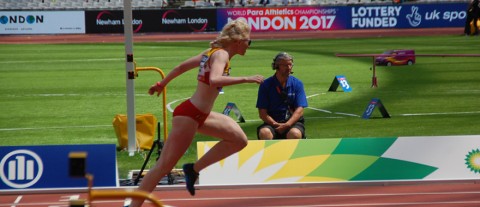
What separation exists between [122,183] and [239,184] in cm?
131

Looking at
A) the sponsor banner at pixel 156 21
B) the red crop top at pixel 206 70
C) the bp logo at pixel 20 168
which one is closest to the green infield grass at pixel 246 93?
the bp logo at pixel 20 168

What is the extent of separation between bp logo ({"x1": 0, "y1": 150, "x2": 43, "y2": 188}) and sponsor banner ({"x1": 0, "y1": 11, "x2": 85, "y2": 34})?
42059mm

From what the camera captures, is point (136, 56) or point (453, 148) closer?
point (453, 148)

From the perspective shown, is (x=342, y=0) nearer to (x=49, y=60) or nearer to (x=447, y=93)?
(x=49, y=60)

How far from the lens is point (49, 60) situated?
118 feet

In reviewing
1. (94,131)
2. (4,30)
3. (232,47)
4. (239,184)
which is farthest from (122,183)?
(4,30)

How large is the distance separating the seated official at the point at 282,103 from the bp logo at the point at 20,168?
2598 millimetres

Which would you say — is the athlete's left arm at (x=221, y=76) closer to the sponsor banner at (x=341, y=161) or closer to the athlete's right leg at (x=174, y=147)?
the athlete's right leg at (x=174, y=147)

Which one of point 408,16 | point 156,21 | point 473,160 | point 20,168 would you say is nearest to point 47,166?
point 20,168

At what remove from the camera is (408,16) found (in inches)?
2152

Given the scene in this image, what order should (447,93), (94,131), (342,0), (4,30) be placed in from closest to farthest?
(94,131) < (447,93) < (4,30) < (342,0)

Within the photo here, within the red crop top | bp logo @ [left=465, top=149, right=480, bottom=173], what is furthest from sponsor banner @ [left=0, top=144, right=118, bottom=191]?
bp logo @ [left=465, top=149, right=480, bottom=173]

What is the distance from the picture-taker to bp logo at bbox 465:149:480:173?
36.9 feet

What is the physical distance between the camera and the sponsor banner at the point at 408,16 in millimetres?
54594
